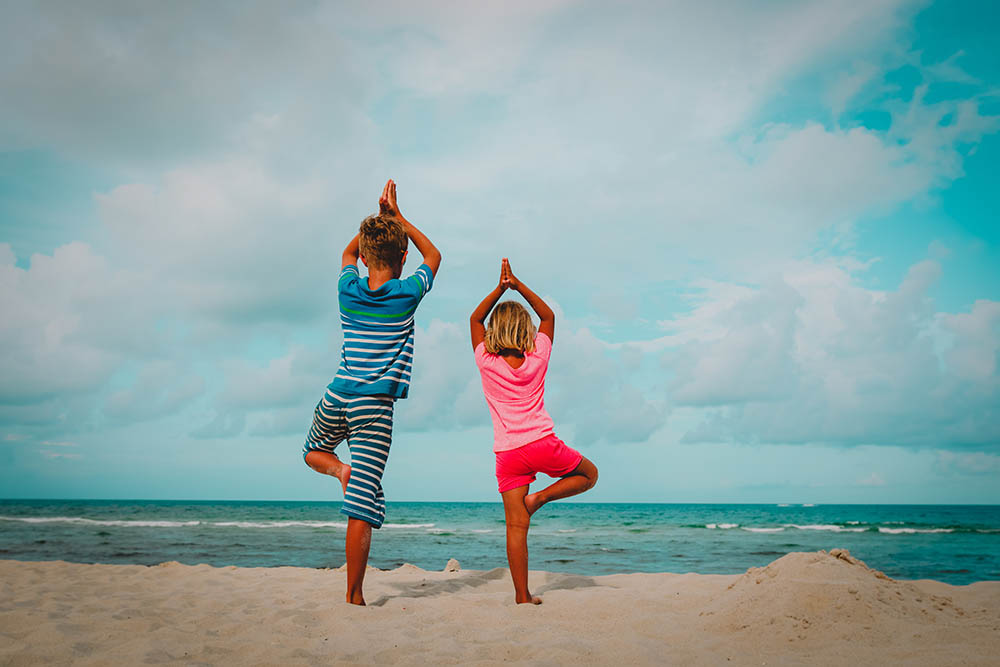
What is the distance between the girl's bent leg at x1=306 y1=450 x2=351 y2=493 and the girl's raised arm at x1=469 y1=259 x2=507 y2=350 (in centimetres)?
126

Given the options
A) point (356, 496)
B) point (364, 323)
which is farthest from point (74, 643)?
point (364, 323)

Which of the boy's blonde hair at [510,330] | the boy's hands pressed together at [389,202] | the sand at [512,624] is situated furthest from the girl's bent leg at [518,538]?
the boy's hands pressed together at [389,202]

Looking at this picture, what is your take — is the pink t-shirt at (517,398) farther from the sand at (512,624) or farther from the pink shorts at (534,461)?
the sand at (512,624)

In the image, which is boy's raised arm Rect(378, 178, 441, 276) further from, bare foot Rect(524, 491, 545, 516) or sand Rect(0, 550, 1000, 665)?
sand Rect(0, 550, 1000, 665)

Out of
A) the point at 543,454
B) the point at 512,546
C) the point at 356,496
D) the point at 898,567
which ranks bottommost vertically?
the point at 898,567

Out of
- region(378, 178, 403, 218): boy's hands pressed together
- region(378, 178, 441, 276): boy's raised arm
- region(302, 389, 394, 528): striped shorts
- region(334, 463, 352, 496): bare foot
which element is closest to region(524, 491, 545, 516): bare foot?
Result: region(302, 389, 394, 528): striped shorts

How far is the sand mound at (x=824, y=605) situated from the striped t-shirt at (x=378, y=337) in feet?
8.36

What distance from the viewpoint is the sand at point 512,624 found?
2.83 metres

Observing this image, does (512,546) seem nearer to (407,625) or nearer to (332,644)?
(407,625)

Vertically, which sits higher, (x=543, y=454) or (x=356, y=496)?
(x=543, y=454)

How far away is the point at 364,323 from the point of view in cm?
395

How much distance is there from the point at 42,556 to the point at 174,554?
2.07 m

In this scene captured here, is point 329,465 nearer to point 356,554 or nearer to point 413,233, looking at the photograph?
point 356,554

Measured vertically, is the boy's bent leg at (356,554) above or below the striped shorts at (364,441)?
below
